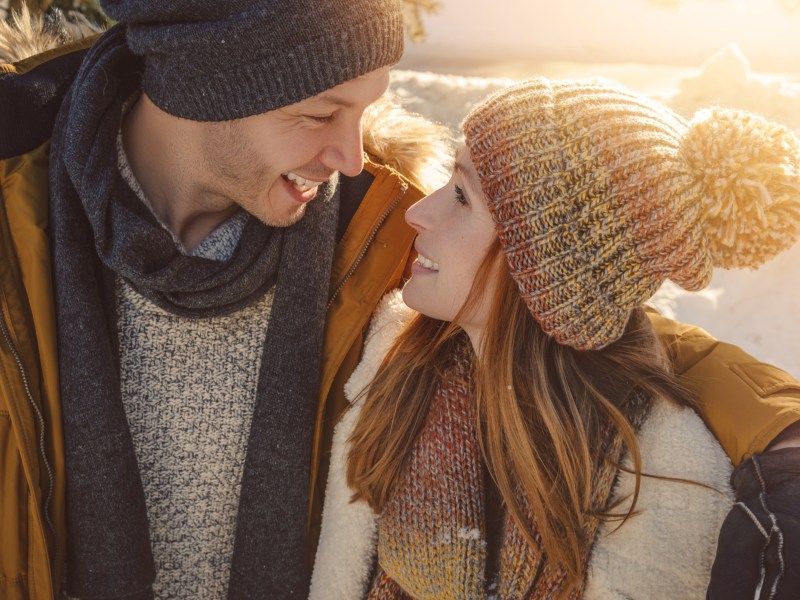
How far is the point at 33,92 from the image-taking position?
201 cm

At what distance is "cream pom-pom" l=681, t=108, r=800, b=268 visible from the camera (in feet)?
5.00

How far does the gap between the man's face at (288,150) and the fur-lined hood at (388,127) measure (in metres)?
0.27

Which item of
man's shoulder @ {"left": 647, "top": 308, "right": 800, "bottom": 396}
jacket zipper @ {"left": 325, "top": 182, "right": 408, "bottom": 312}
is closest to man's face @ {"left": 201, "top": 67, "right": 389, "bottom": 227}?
jacket zipper @ {"left": 325, "top": 182, "right": 408, "bottom": 312}

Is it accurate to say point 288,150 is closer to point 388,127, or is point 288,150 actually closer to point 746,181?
point 388,127

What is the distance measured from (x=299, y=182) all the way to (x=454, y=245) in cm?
53

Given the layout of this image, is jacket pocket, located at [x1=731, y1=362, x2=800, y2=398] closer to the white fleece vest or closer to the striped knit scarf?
the white fleece vest

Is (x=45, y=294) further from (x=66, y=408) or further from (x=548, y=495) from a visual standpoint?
(x=548, y=495)

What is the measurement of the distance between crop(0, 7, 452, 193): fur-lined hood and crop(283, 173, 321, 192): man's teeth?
11.6 inches

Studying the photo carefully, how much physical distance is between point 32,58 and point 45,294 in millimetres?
720

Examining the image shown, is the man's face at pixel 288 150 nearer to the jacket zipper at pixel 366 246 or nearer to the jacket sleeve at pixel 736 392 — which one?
the jacket zipper at pixel 366 246

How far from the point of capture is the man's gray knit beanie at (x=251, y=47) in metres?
1.75

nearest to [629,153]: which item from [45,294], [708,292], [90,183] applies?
[90,183]

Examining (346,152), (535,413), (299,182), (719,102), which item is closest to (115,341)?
(299,182)

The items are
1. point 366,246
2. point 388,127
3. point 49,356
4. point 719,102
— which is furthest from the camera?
point 719,102
